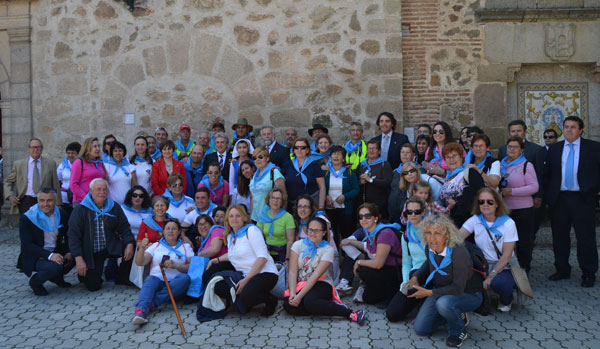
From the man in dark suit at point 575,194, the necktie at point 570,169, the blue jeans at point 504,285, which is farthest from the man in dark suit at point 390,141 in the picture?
the blue jeans at point 504,285

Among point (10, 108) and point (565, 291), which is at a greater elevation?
point (10, 108)

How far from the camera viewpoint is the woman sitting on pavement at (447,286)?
3.79 m

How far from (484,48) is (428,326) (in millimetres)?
4908

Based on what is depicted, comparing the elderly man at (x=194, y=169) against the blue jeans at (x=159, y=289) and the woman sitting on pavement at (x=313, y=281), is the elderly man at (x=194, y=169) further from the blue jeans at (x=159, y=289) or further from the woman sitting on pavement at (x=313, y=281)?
the woman sitting on pavement at (x=313, y=281)

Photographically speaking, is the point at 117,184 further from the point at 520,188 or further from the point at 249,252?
the point at 520,188

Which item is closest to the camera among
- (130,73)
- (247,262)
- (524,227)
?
(247,262)

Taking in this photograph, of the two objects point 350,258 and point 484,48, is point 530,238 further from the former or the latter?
point 484,48

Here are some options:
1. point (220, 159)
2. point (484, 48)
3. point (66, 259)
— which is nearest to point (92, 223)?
point (66, 259)

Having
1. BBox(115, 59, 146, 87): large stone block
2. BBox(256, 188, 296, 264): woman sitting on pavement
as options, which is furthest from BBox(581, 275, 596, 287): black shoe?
BBox(115, 59, 146, 87): large stone block

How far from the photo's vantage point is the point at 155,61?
777 cm

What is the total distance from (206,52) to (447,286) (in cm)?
522

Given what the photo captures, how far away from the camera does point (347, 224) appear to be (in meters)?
5.79

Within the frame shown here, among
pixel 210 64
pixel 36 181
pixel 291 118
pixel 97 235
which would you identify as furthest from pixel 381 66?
→ pixel 36 181

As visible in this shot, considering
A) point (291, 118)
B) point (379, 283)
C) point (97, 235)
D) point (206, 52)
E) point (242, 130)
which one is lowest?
point (379, 283)
